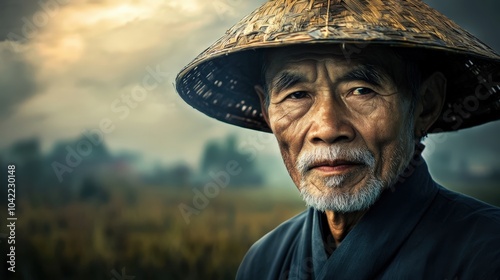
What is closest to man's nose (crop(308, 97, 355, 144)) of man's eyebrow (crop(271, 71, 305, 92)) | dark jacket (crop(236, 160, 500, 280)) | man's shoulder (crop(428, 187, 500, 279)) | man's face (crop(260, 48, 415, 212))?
man's face (crop(260, 48, 415, 212))

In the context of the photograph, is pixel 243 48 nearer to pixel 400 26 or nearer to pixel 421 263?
pixel 400 26

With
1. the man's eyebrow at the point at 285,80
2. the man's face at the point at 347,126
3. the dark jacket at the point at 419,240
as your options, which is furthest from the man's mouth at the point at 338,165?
the man's eyebrow at the point at 285,80

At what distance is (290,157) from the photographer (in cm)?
196

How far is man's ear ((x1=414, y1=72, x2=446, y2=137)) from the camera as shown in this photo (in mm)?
1983

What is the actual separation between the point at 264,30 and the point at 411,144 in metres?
0.65

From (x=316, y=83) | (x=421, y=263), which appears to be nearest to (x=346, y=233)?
(x=421, y=263)

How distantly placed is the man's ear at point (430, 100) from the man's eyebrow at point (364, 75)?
0.84 feet

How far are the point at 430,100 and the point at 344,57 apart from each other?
419 millimetres

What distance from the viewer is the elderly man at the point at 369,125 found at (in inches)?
65.2

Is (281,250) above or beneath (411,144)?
beneath

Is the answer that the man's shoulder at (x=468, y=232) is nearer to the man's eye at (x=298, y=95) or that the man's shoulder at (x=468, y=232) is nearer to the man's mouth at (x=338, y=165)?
the man's mouth at (x=338, y=165)

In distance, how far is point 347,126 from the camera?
5.87ft

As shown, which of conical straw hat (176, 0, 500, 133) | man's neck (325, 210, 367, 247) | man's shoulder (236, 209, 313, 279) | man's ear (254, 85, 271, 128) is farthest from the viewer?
man's shoulder (236, 209, 313, 279)

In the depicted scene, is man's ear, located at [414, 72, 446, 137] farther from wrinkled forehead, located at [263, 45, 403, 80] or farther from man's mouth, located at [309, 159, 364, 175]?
man's mouth, located at [309, 159, 364, 175]
